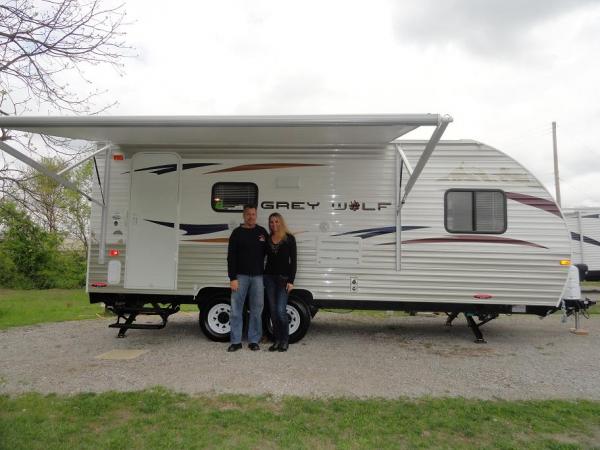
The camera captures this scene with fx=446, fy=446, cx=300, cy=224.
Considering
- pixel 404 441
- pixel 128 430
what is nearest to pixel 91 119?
pixel 128 430

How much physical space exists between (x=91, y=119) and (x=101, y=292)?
8.98ft

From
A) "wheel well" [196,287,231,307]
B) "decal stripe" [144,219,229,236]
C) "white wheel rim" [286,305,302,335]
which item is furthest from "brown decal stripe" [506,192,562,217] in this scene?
"wheel well" [196,287,231,307]

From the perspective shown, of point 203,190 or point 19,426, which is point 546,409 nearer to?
point 19,426

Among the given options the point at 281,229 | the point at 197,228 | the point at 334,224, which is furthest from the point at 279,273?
the point at 197,228

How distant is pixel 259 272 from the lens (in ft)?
19.5

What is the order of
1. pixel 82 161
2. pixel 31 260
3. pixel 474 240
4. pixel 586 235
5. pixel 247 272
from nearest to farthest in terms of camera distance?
pixel 247 272 → pixel 82 161 → pixel 474 240 → pixel 586 235 → pixel 31 260

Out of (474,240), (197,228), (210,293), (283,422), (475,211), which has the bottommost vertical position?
(283,422)

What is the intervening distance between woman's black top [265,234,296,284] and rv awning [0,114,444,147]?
1.44 m

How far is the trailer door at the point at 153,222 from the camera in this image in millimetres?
6398

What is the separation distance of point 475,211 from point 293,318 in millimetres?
3009

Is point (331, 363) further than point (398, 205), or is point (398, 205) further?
point (398, 205)

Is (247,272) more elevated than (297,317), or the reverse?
(247,272)

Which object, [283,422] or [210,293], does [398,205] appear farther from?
[283,422]

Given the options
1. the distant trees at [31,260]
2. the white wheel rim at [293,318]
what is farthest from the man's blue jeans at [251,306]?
the distant trees at [31,260]
